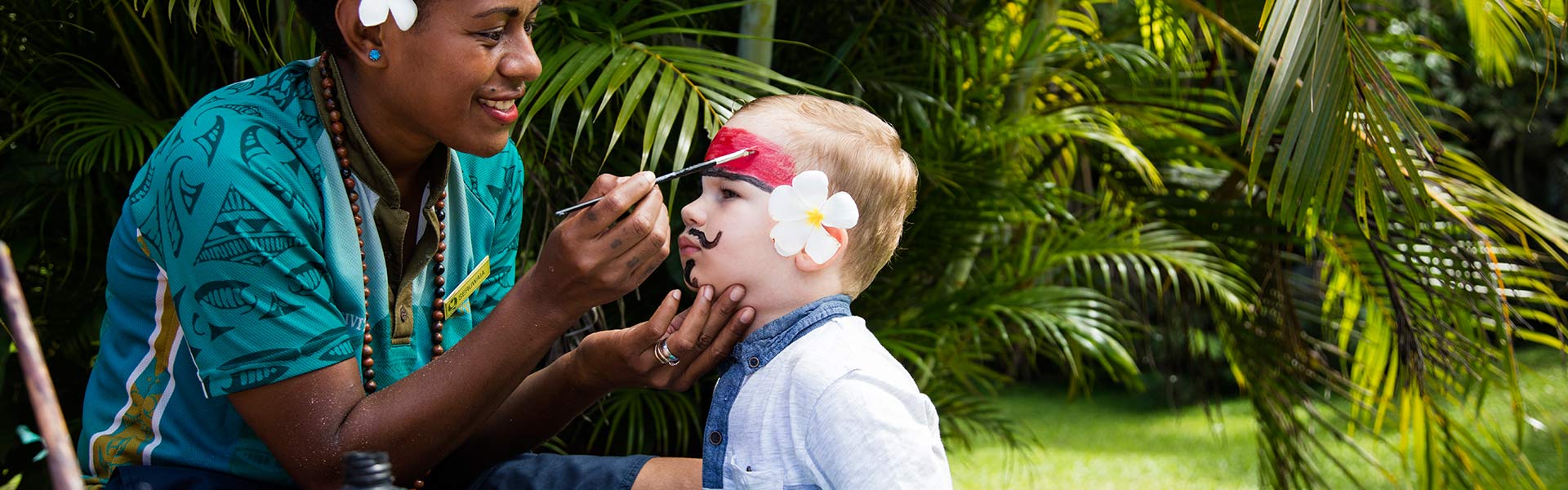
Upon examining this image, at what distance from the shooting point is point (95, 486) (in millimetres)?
1565

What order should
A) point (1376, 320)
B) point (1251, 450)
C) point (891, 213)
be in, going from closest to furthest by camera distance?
1. point (891, 213)
2. point (1376, 320)
3. point (1251, 450)

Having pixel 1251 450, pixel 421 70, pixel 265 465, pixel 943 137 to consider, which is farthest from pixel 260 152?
pixel 1251 450

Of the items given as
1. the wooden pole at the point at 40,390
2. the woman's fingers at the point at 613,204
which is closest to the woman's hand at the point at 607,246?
the woman's fingers at the point at 613,204

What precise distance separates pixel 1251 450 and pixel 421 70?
381 cm

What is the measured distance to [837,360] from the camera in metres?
1.50

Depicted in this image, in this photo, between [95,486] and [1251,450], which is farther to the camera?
[1251,450]

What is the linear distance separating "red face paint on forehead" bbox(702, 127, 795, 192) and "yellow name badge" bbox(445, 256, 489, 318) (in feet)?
1.18

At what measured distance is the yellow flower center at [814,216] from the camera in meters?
1.53

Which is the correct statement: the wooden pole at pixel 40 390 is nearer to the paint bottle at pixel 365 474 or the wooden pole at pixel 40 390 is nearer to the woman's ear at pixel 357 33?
the paint bottle at pixel 365 474

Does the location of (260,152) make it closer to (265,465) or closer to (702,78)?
(265,465)

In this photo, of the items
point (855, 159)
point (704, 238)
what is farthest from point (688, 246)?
point (855, 159)

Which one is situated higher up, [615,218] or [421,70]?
[421,70]

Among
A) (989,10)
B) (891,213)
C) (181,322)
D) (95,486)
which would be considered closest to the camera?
(181,322)

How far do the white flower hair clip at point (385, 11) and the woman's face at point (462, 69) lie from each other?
0.02 m
